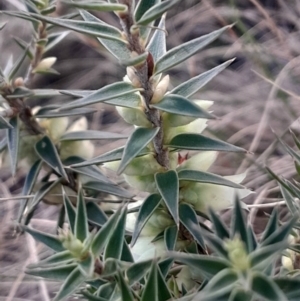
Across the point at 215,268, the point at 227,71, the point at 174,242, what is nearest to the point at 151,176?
the point at 174,242

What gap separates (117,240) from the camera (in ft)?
1.71

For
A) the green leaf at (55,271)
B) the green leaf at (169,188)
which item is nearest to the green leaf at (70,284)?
the green leaf at (55,271)

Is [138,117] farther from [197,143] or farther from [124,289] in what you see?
[124,289]

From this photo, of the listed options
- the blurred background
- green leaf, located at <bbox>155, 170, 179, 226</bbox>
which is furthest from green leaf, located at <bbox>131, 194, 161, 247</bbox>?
the blurred background

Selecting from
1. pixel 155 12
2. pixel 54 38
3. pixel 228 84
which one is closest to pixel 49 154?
pixel 54 38

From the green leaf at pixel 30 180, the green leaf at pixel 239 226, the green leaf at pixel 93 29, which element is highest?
the green leaf at pixel 93 29

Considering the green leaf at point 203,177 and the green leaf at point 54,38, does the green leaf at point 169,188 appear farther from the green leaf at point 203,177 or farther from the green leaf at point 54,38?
the green leaf at point 54,38

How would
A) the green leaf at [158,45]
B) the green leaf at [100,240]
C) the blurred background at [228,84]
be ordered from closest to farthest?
the green leaf at [100,240] < the green leaf at [158,45] < the blurred background at [228,84]

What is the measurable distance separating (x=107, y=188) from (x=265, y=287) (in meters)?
0.43

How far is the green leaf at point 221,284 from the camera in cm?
39

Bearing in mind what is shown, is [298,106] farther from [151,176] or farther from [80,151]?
[151,176]

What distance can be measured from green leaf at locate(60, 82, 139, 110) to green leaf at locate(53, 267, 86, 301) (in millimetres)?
148

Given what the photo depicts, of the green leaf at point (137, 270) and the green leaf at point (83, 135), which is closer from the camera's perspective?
the green leaf at point (137, 270)

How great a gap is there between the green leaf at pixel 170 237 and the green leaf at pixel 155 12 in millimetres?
230
